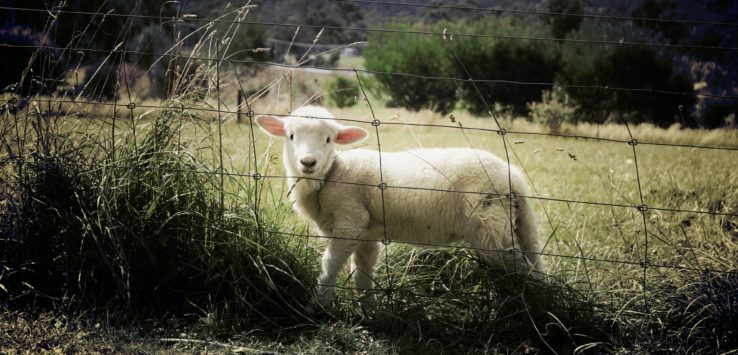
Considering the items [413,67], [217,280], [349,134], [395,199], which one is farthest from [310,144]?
[413,67]

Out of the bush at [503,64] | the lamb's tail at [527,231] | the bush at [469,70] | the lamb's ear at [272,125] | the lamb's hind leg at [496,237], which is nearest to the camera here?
the lamb's hind leg at [496,237]

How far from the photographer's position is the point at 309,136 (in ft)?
13.3

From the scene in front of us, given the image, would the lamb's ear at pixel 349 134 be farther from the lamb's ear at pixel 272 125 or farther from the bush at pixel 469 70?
the bush at pixel 469 70

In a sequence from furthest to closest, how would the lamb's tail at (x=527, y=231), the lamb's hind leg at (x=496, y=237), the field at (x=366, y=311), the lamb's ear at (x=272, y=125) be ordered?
1. the lamb's ear at (x=272, y=125)
2. the lamb's tail at (x=527, y=231)
3. the lamb's hind leg at (x=496, y=237)
4. the field at (x=366, y=311)

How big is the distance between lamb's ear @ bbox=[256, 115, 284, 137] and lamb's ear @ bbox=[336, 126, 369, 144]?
1.19ft

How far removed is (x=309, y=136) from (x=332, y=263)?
769mm

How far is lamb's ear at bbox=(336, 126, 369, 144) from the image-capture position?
4.20 m

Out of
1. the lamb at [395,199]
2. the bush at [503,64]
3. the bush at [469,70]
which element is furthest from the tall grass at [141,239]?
→ the bush at [503,64]

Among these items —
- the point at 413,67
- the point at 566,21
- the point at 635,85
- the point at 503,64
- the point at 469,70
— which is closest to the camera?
the point at 635,85

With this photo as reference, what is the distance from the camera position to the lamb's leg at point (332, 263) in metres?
3.91

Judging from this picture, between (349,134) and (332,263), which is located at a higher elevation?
(349,134)

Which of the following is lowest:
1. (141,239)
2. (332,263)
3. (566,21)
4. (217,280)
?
(217,280)

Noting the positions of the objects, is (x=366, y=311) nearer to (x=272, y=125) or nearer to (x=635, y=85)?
(x=272, y=125)

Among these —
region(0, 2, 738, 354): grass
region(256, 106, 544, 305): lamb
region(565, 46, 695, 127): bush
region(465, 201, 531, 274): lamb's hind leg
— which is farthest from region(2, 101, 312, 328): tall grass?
region(565, 46, 695, 127): bush
